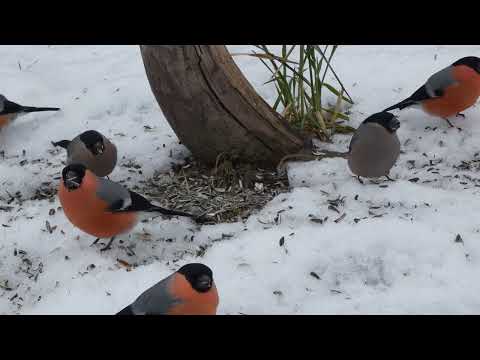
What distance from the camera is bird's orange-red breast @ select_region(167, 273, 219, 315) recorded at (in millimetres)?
2775

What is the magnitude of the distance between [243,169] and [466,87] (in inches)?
73.1

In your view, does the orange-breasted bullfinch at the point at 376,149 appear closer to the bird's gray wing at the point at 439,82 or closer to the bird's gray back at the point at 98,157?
the bird's gray wing at the point at 439,82

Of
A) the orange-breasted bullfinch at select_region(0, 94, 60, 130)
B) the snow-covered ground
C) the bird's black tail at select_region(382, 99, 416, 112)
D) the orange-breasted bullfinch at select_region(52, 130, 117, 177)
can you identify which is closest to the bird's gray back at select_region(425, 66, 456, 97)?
the bird's black tail at select_region(382, 99, 416, 112)

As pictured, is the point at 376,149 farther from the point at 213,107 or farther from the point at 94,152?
the point at 94,152

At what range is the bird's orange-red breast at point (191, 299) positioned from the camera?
2775 millimetres

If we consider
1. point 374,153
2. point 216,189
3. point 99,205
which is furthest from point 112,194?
Result: point 374,153

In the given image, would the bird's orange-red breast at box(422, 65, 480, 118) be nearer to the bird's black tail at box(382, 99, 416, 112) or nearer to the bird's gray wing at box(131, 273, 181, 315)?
the bird's black tail at box(382, 99, 416, 112)

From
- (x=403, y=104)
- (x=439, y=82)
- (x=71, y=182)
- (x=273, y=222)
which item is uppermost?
(x=439, y=82)

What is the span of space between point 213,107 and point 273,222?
0.95m

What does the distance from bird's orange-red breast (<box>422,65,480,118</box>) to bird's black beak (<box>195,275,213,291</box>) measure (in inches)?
108

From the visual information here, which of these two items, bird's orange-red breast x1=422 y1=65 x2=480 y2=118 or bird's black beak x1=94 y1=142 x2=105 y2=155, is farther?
bird's orange-red breast x1=422 y1=65 x2=480 y2=118

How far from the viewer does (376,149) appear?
13.7 feet

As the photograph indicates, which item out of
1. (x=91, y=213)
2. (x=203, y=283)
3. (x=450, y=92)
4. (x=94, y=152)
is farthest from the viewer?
(x=450, y=92)
